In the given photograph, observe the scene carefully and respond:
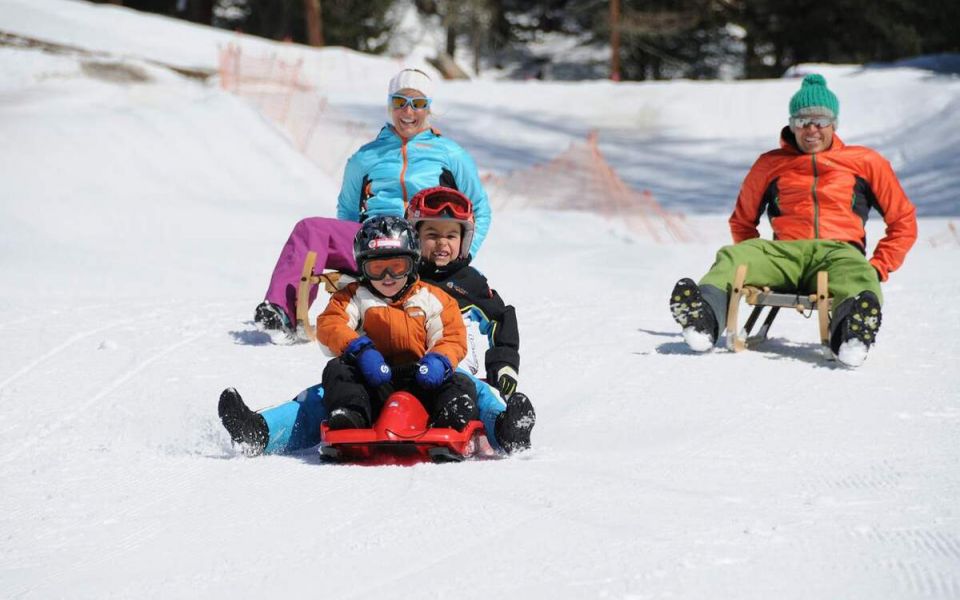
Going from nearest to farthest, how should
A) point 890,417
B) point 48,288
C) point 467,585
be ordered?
Result: 1. point 467,585
2. point 890,417
3. point 48,288

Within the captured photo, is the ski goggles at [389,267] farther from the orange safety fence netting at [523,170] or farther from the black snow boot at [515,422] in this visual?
the orange safety fence netting at [523,170]

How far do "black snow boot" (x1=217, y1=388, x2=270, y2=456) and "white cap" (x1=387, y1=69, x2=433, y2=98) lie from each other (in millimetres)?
2632

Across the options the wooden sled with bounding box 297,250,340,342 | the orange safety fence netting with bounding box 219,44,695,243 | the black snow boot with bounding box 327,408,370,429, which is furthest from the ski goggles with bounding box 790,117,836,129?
the orange safety fence netting with bounding box 219,44,695,243

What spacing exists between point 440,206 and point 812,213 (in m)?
2.49

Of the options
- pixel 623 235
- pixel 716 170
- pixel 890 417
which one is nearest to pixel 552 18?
pixel 716 170

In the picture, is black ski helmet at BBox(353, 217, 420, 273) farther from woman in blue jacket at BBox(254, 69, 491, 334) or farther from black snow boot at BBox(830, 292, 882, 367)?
black snow boot at BBox(830, 292, 882, 367)

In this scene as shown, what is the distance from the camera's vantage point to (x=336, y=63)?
25.1m

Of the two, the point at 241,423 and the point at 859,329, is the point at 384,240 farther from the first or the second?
the point at 859,329

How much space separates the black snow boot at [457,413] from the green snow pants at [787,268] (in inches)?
88.9

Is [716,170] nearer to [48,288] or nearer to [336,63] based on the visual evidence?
[336,63]

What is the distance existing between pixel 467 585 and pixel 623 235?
A: 11.9m

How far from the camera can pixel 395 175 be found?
A: 21.6 feet

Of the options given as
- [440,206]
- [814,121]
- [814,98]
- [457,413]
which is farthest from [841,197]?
[457,413]

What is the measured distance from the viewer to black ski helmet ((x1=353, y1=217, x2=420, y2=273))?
175 inches
